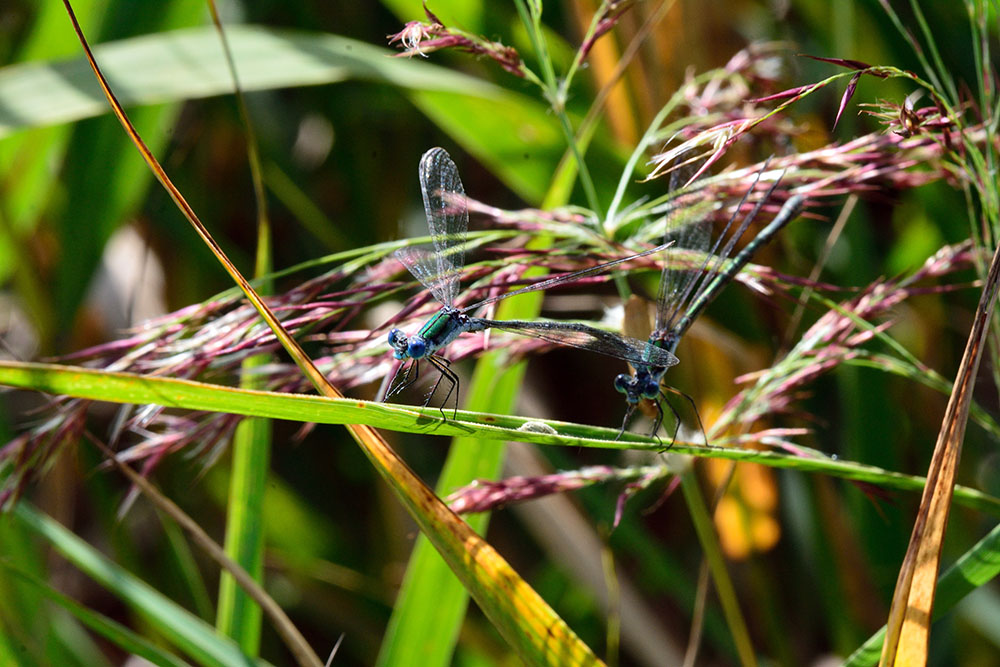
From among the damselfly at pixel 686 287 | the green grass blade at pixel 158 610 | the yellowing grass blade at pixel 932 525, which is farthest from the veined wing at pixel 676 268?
the green grass blade at pixel 158 610

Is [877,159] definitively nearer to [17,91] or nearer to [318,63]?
[318,63]

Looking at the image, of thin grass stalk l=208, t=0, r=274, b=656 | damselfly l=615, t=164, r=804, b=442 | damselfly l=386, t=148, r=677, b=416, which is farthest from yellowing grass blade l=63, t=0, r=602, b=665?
thin grass stalk l=208, t=0, r=274, b=656

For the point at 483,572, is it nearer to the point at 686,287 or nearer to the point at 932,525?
the point at 932,525

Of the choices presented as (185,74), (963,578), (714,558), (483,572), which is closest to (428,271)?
(483,572)

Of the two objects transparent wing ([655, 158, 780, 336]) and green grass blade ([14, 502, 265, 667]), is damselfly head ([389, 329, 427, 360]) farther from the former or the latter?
green grass blade ([14, 502, 265, 667])

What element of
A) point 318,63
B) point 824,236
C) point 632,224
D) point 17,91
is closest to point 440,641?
point 632,224

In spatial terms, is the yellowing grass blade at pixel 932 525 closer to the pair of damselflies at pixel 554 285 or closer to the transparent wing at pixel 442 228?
the pair of damselflies at pixel 554 285

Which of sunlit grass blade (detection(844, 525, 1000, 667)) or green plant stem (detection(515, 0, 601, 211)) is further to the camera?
green plant stem (detection(515, 0, 601, 211))
